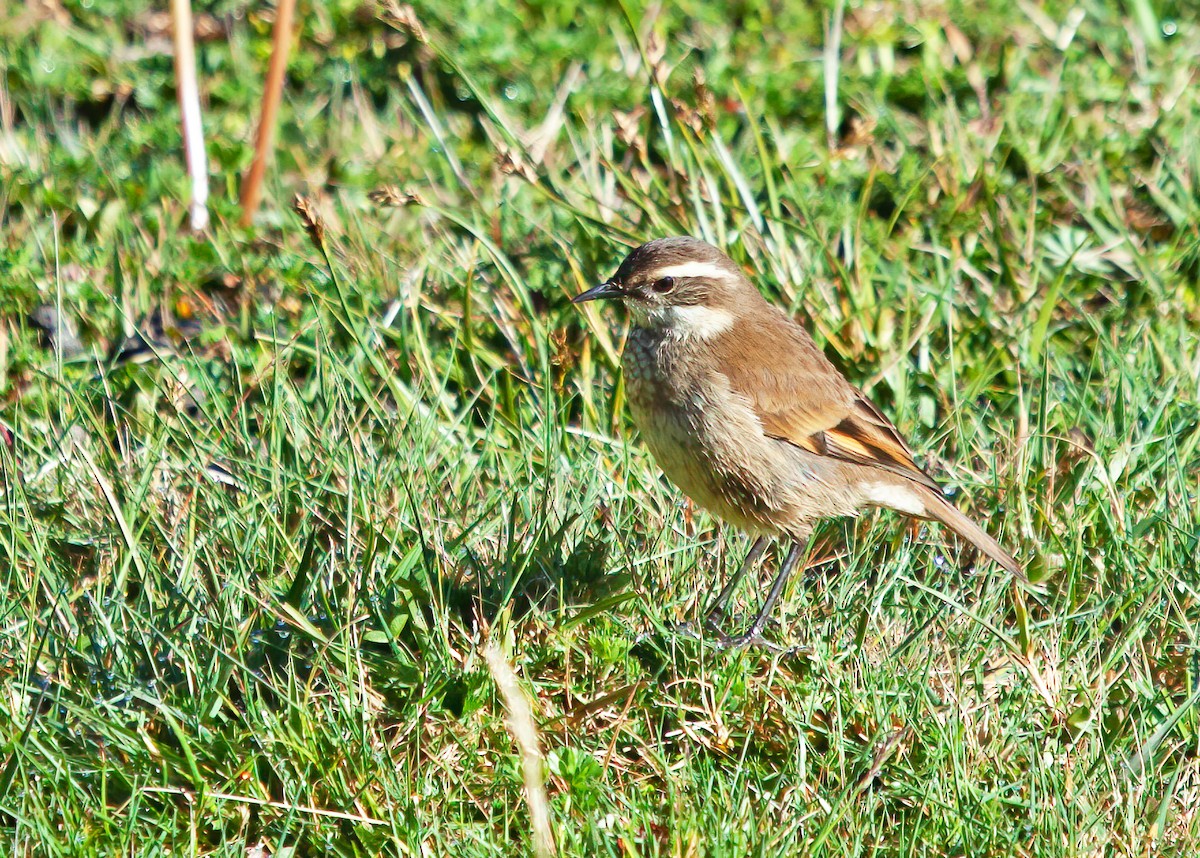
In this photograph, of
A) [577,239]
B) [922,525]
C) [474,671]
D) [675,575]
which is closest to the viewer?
[474,671]

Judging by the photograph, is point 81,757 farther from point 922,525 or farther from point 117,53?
point 117,53

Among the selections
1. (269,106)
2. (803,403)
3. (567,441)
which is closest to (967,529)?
(803,403)

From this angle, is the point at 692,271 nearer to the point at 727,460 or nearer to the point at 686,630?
the point at 727,460

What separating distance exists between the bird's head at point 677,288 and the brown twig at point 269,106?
6.67ft

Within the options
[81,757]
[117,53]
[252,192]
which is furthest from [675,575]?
[117,53]

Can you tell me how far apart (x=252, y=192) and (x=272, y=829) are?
12.2 ft

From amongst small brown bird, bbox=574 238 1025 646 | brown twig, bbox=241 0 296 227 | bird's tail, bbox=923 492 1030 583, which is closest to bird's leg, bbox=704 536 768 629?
small brown bird, bbox=574 238 1025 646

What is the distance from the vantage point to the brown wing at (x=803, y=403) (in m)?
5.39

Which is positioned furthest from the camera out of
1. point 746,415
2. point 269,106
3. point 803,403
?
point 269,106

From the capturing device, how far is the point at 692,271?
549 cm

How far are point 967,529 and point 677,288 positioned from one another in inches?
56.6

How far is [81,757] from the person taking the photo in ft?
13.8

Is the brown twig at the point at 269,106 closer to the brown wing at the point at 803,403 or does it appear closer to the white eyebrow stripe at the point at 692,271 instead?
the white eyebrow stripe at the point at 692,271

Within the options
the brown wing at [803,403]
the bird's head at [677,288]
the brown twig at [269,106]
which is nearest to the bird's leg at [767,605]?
the brown wing at [803,403]
